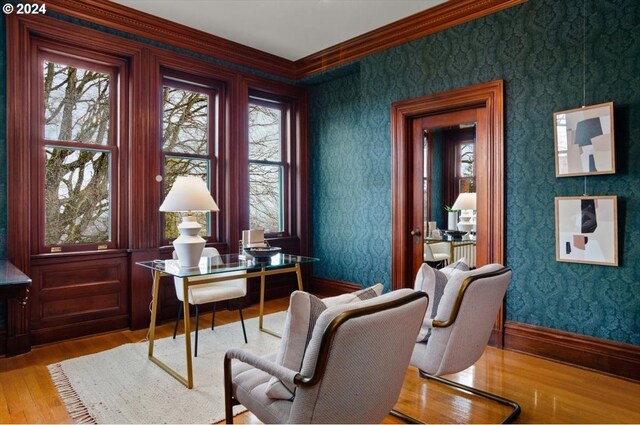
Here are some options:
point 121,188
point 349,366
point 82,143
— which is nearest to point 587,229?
point 349,366

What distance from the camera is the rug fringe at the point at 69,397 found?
7.23ft

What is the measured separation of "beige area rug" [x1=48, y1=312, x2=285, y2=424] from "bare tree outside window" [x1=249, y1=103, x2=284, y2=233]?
6.07ft

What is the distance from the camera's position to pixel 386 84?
4262mm

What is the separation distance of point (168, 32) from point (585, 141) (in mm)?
3813

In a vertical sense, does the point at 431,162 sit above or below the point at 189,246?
above

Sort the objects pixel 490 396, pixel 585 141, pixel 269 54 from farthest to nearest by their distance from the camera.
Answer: pixel 269 54 < pixel 585 141 < pixel 490 396

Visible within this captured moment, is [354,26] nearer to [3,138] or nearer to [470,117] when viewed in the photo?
[470,117]

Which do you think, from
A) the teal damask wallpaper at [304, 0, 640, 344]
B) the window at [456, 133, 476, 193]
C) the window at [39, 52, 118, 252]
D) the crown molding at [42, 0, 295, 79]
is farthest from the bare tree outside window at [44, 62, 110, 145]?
the window at [456, 133, 476, 193]

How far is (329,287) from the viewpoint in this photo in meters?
5.12

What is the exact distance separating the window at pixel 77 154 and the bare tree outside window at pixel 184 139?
1.70ft

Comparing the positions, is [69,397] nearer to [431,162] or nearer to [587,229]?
[431,162]

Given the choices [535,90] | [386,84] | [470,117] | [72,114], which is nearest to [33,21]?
[72,114]

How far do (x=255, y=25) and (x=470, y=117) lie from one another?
7.50 feet

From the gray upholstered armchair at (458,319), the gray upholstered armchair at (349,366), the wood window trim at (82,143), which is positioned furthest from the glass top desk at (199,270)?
the gray upholstered armchair at (458,319)
